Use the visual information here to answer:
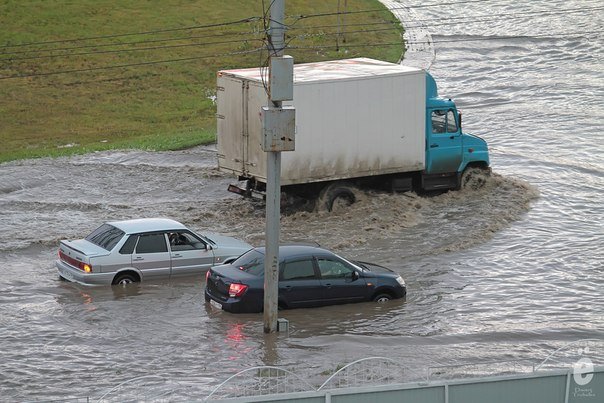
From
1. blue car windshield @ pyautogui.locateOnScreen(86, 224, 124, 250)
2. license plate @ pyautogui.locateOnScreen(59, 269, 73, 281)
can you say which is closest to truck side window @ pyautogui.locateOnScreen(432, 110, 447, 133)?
blue car windshield @ pyautogui.locateOnScreen(86, 224, 124, 250)

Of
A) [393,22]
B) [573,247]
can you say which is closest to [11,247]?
[573,247]

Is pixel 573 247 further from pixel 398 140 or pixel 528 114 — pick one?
pixel 528 114

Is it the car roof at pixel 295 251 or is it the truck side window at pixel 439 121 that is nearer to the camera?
the car roof at pixel 295 251

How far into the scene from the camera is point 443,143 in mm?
25734

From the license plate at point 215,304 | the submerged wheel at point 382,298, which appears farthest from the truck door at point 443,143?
the license plate at point 215,304

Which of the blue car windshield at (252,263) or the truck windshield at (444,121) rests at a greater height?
the truck windshield at (444,121)

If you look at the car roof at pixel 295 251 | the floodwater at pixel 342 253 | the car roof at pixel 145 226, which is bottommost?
the floodwater at pixel 342 253

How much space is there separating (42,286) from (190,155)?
1261 cm

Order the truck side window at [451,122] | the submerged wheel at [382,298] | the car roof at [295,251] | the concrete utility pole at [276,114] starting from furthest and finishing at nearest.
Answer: the truck side window at [451,122] → the submerged wheel at [382,298] → the car roof at [295,251] → the concrete utility pole at [276,114]

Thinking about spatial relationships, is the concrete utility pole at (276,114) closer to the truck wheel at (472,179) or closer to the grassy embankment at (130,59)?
the truck wheel at (472,179)

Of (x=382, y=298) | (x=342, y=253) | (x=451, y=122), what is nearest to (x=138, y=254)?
(x=382, y=298)

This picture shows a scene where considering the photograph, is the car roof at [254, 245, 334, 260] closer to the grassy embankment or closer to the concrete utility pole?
the concrete utility pole

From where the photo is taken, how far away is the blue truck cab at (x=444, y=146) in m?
25.5

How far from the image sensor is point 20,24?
50438 mm
